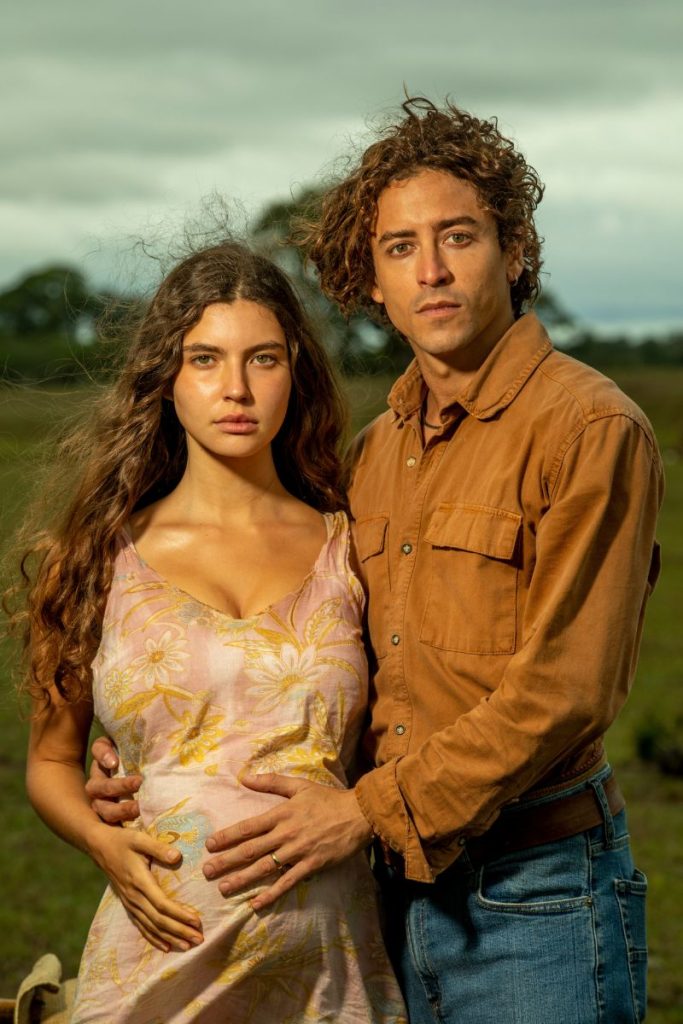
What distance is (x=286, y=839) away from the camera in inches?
111

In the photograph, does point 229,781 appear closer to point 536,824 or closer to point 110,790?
point 110,790

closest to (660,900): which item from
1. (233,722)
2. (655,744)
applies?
(655,744)

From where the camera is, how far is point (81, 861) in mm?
7484

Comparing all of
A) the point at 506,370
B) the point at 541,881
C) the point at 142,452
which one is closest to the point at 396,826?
the point at 541,881

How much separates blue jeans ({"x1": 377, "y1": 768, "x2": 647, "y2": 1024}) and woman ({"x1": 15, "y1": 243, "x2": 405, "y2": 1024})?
14cm

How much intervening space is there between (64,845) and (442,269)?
5710 millimetres

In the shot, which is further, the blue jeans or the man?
the blue jeans

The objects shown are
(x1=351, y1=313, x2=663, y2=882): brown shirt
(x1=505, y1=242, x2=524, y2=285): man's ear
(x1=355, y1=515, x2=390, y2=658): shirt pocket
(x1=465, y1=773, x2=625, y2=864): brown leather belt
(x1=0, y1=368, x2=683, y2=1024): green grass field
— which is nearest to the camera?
(x1=351, y1=313, x2=663, y2=882): brown shirt

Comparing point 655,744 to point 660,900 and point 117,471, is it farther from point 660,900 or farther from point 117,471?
point 117,471

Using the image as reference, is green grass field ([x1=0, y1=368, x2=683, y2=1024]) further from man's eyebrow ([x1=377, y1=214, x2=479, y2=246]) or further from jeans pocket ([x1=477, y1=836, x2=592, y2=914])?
jeans pocket ([x1=477, y1=836, x2=592, y2=914])

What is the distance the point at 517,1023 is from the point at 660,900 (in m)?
4.42

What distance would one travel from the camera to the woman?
113 inches

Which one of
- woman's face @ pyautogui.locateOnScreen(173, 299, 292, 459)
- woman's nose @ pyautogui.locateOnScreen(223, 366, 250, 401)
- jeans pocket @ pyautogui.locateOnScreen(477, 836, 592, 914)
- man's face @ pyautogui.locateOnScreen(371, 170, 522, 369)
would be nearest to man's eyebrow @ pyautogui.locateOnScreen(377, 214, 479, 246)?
man's face @ pyautogui.locateOnScreen(371, 170, 522, 369)

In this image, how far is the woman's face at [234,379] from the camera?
3145 millimetres
